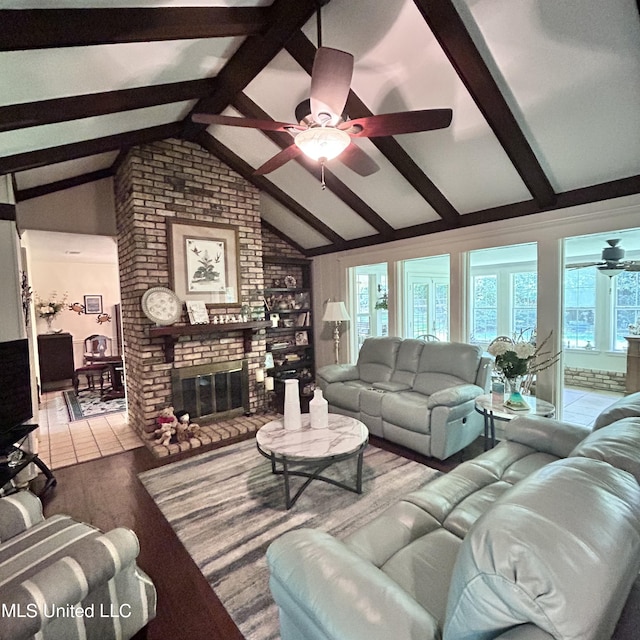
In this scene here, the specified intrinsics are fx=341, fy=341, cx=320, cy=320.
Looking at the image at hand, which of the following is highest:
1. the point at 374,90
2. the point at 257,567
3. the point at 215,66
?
the point at 215,66

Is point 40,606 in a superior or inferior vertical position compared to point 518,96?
inferior

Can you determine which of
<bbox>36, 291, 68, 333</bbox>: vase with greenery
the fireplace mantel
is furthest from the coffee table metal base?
<bbox>36, 291, 68, 333</bbox>: vase with greenery

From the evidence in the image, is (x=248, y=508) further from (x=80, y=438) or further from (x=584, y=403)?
(x=584, y=403)

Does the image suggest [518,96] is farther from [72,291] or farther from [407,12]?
[72,291]

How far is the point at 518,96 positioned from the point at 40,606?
3.61m

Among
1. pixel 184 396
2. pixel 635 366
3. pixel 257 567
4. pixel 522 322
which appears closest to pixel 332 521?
pixel 257 567

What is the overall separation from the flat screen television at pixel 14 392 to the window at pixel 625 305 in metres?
7.47

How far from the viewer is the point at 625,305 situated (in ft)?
17.7

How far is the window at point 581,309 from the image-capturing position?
19.0ft

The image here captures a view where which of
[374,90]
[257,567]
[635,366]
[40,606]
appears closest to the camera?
[40,606]

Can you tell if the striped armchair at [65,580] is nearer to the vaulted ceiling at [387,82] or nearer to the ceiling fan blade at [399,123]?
the vaulted ceiling at [387,82]

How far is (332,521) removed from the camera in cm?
226

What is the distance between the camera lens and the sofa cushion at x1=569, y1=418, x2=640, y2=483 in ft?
3.90

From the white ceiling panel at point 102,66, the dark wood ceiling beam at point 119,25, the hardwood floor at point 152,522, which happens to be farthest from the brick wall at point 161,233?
the dark wood ceiling beam at point 119,25
